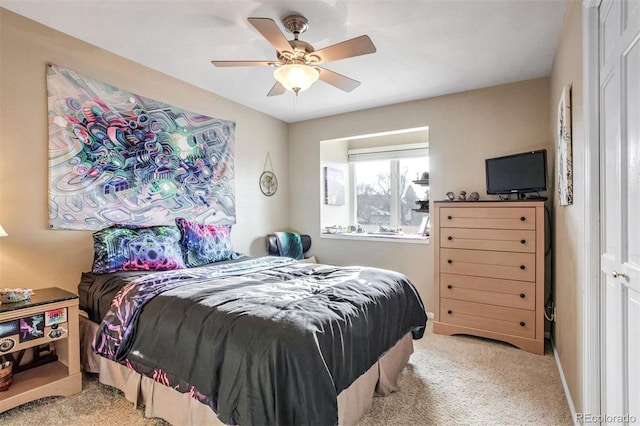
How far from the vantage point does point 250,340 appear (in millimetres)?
1357

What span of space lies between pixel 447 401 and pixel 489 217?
166cm

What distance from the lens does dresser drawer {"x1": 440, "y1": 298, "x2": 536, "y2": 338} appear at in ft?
9.14

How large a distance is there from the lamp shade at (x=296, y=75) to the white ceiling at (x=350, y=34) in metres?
0.36

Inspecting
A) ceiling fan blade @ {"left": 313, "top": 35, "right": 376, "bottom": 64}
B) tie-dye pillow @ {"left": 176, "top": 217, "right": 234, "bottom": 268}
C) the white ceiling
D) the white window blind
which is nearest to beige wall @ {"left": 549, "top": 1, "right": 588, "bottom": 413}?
the white ceiling

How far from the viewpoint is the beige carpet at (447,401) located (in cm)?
181

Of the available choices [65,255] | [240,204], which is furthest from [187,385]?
[240,204]

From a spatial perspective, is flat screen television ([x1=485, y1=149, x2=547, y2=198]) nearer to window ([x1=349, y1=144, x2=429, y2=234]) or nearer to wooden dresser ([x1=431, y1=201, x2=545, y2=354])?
wooden dresser ([x1=431, y1=201, x2=545, y2=354])

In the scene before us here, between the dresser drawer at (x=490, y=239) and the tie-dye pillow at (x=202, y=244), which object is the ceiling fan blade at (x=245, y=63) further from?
the dresser drawer at (x=490, y=239)

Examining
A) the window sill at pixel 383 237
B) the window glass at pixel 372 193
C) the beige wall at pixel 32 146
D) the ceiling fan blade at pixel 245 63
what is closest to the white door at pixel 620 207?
the ceiling fan blade at pixel 245 63

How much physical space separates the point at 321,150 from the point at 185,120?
182 cm

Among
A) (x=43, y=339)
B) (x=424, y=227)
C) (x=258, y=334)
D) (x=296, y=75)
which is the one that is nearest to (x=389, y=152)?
(x=424, y=227)

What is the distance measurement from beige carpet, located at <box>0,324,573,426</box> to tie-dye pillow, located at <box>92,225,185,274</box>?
0.81m

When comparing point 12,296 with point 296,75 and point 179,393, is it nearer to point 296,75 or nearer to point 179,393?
point 179,393

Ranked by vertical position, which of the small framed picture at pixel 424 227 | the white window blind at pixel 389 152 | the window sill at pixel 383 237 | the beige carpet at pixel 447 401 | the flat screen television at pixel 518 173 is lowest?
the beige carpet at pixel 447 401
